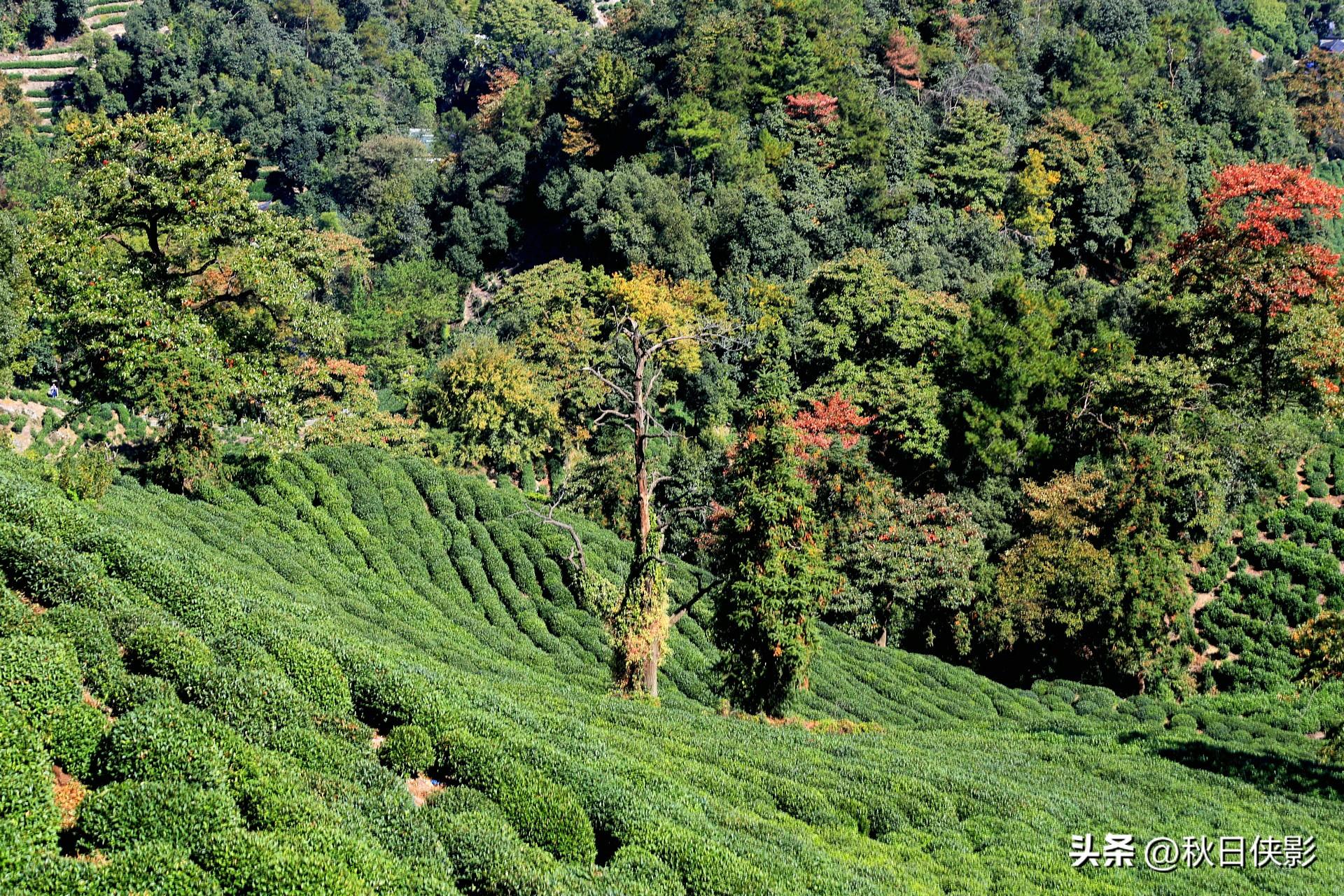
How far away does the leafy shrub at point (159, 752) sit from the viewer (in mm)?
11078

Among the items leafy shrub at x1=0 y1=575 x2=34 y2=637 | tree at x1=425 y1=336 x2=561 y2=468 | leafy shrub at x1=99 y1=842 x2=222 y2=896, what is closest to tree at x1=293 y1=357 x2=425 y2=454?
tree at x1=425 y1=336 x2=561 y2=468

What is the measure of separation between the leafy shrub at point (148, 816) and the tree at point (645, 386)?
9388 millimetres

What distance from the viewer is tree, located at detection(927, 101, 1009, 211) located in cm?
5391

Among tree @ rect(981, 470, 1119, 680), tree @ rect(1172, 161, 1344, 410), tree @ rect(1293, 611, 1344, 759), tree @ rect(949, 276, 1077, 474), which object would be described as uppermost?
tree @ rect(1172, 161, 1344, 410)

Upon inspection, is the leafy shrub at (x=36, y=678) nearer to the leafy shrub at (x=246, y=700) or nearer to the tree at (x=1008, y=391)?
the leafy shrub at (x=246, y=700)

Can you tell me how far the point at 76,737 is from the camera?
11.3 meters

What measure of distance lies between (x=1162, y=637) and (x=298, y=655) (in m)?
26.0

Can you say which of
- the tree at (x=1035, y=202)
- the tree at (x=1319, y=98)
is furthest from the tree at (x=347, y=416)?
the tree at (x=1319, y=98)

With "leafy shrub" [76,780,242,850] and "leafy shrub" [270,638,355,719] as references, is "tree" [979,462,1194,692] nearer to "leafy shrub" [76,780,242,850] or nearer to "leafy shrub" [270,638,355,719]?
"leafy shrub" [270,638,355,719]

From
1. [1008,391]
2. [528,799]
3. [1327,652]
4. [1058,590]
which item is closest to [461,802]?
[528,799]

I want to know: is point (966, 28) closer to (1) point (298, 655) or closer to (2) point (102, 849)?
(1) point (298, 655)

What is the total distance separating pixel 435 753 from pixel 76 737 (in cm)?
393

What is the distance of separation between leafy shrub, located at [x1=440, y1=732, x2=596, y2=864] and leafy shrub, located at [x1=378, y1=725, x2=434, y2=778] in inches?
10.2

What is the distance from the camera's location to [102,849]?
1049 centimetres
